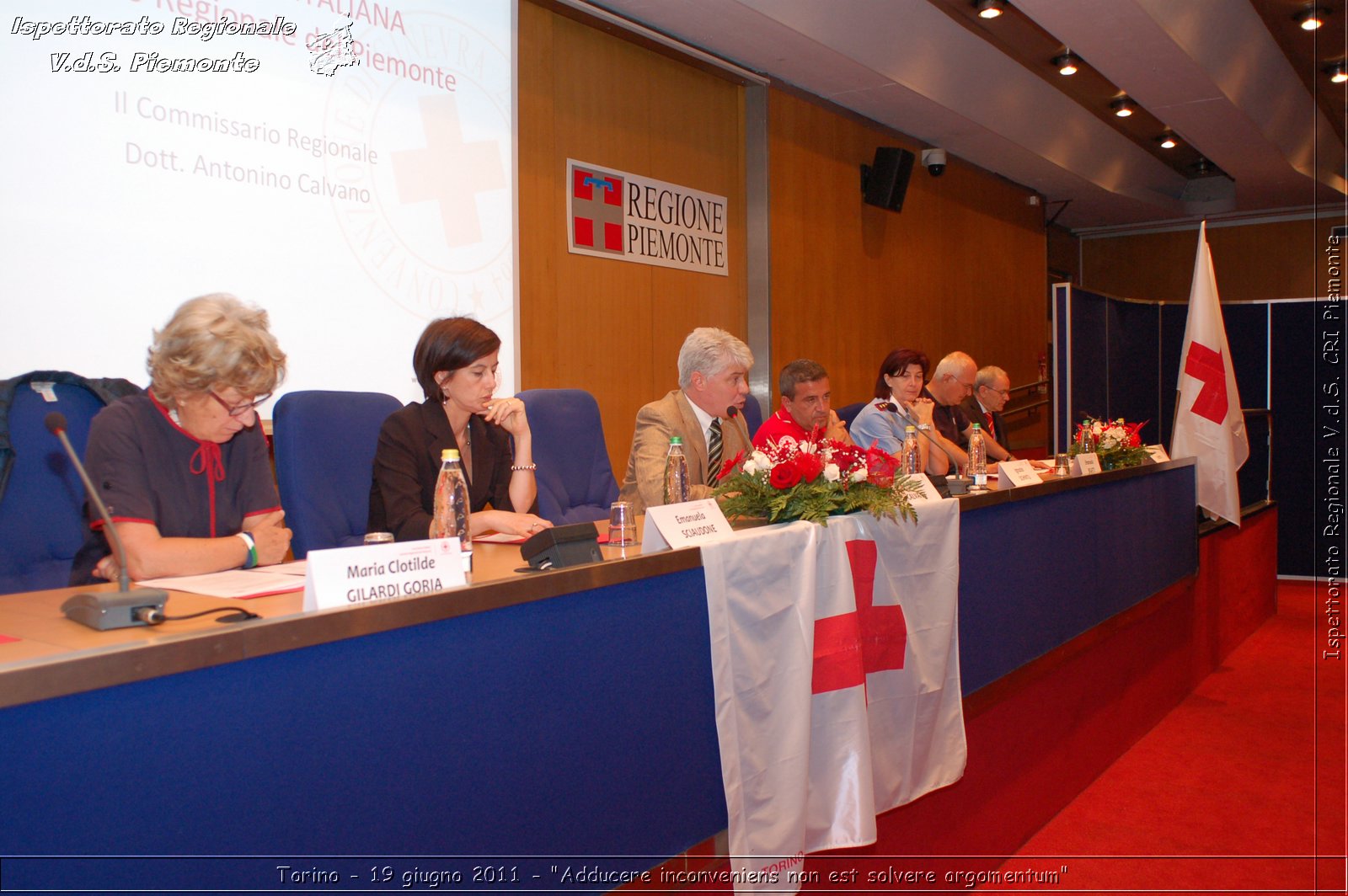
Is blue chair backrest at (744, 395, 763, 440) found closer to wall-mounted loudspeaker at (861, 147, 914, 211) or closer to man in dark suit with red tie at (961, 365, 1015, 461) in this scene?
man in dark suit with red tie at (961, 365, 1015, 461)

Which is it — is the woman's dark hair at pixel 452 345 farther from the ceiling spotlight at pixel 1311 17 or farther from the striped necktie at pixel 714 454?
the ceiling spotlight at pixel 1311 17

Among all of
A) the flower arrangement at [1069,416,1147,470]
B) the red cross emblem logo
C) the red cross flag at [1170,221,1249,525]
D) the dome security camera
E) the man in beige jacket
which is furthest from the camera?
the dome security camera

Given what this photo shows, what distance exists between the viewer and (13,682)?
0.88 metres

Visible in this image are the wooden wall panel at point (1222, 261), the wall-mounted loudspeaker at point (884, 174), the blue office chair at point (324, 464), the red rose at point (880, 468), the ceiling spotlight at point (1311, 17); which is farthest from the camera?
the wooden wall panel at point (1222, 261)

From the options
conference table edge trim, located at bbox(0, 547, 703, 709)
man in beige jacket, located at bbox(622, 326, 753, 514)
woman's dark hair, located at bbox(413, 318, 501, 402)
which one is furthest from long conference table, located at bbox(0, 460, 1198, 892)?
man in beige jacket, located at bbox(622, 326, 753, 514)

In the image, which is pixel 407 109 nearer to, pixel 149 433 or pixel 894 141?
pixel 149 433

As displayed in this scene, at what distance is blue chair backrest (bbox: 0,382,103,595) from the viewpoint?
1910mm

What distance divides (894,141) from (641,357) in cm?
295

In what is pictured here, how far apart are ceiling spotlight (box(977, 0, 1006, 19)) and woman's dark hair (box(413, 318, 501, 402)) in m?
4.26

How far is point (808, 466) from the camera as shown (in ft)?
6.47

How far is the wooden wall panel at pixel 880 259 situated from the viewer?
5.59m

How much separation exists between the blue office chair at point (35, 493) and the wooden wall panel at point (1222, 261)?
10.3 m

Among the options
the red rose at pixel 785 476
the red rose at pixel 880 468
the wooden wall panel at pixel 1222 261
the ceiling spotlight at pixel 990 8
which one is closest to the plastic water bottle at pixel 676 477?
the red rose at pixel 785 476

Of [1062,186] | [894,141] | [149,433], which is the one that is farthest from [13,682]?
[1062,186]
